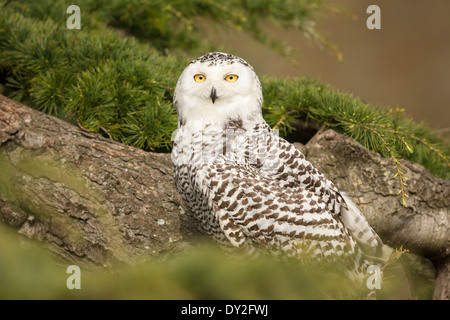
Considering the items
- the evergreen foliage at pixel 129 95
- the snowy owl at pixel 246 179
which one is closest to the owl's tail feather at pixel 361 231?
the snowy owl at pixel 246 179

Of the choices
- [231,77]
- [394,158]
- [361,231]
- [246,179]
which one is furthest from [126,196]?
[394,158]

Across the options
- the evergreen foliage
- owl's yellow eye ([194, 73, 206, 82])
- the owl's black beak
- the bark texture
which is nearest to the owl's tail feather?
the evergreen foliage

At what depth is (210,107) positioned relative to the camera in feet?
7.46

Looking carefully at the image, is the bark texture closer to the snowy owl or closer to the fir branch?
the fir branch

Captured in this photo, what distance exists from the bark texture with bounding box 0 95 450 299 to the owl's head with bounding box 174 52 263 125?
16.0 inches

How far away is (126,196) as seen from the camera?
2.29 meters

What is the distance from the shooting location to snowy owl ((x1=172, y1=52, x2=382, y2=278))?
1997 millimetres

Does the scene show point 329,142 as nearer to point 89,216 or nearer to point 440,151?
point 440,151

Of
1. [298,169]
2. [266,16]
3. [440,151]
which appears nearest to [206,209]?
[298,169]

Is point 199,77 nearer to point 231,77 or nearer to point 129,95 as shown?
point 231,77

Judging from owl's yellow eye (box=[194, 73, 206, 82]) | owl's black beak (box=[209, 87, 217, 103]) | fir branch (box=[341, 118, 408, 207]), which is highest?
owl's yellow eye (box=[194, 73, 206, 82])

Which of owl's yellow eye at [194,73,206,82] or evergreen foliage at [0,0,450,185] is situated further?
evergreen foliage at [0,0,450,185]

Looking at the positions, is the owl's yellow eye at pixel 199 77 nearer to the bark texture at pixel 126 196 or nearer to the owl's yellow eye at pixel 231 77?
the owl's yellow eye at pixel 231 77

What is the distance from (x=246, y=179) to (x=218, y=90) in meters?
0.47
